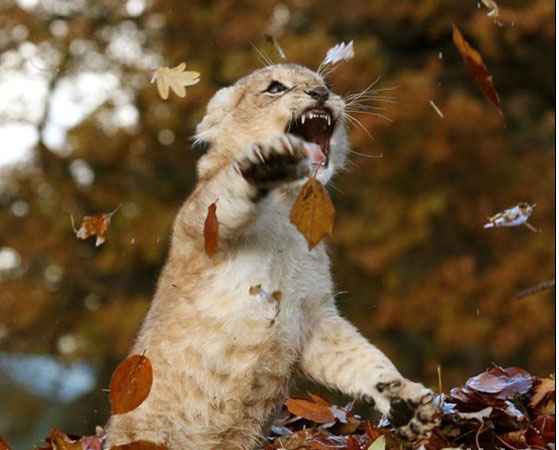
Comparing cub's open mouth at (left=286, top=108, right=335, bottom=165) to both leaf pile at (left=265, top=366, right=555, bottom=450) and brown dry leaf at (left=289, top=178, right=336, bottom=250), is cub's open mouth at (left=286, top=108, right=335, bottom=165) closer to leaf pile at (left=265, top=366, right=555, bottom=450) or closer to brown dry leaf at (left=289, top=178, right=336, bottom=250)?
brown dry leaf at (left=289, top=178, right=336, bottom=250)

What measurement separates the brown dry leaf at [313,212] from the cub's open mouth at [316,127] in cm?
88

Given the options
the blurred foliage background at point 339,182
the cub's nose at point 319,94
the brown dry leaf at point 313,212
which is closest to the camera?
the brown dry leaf at point 313,212

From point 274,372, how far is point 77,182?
34.2ft

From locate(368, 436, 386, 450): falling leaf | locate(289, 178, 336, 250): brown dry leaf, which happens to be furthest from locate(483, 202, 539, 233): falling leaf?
locate(368, 436, 386, 450): falling leaf

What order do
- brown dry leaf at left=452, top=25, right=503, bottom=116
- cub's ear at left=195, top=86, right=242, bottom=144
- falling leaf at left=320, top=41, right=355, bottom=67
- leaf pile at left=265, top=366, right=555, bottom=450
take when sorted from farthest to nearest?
1. cub's ear at left=195, top=86, right=242, bottom=144
2. falling leaf at left=320, top=41, right=355, bottom=67
3. brown dry leaf at left=452, top=25, right=503, bottom=116
4. leaf pile at left=265, top=366, right=555, bottom=450

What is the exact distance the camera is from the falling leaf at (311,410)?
4699mm

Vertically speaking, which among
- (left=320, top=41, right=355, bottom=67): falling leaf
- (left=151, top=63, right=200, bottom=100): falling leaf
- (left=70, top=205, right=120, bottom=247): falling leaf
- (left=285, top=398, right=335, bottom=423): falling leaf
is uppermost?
(left=151, top=63, right=200, bottom=100): falling leaf

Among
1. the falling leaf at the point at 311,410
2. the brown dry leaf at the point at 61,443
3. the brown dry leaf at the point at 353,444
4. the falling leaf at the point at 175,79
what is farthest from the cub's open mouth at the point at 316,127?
the brown dry leaf at the point at 61,443

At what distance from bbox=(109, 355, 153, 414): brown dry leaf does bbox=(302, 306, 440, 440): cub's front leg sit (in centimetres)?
84

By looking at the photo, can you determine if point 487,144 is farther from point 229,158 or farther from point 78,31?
point 229,158

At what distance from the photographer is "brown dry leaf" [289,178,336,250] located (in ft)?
14.5

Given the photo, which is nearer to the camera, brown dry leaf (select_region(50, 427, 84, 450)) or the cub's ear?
brown dry leaf (select_region(50, 427, 84, 450))

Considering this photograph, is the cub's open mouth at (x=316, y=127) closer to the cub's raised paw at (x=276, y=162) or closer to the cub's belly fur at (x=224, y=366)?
the cub's belly fur at (x=224, y=366)

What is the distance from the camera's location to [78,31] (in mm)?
14586
